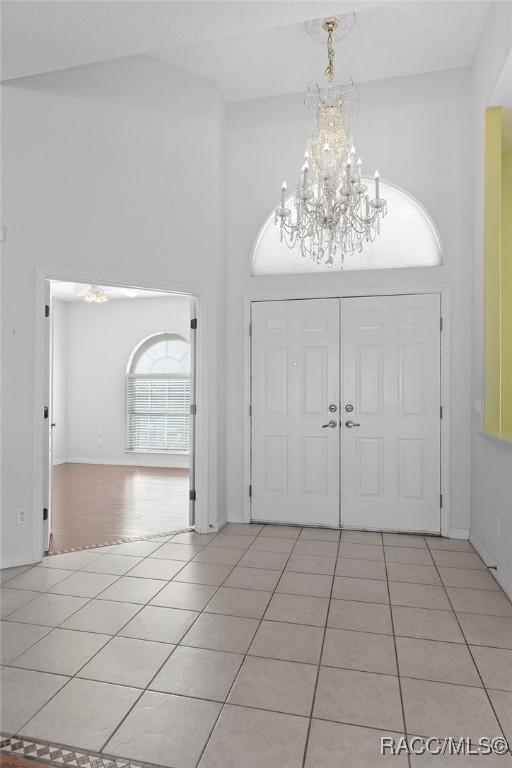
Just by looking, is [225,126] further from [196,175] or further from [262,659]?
[262,659]

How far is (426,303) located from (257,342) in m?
1.63

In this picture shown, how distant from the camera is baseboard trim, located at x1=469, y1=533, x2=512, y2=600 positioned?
3.09m

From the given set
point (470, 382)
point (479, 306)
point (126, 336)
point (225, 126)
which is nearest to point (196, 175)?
point (225, 126)

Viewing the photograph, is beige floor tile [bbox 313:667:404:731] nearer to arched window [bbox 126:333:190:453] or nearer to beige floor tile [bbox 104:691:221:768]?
beige floor tile [bbox 104:691:221:768]

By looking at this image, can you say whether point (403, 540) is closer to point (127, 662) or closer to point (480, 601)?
point (480, 601)

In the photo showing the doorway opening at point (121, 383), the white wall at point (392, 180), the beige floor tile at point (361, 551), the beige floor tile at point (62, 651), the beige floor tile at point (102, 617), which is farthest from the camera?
the doorway opening at point (121, 383)

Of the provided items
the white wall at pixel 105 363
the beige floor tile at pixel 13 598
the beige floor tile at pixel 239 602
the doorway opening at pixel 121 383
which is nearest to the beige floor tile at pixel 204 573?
the beige floor tile at pixel 239 602

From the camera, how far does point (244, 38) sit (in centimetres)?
392

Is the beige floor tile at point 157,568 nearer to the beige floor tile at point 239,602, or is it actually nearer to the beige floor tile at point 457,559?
the beige floor tile at point 239,602

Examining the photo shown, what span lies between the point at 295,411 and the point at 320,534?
118 centimetres

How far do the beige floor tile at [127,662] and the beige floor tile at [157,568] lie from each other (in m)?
0.86

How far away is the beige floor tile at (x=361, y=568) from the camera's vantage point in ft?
11.4

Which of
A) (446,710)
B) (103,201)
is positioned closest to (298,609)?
(446,710)

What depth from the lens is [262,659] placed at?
2.38 metres
